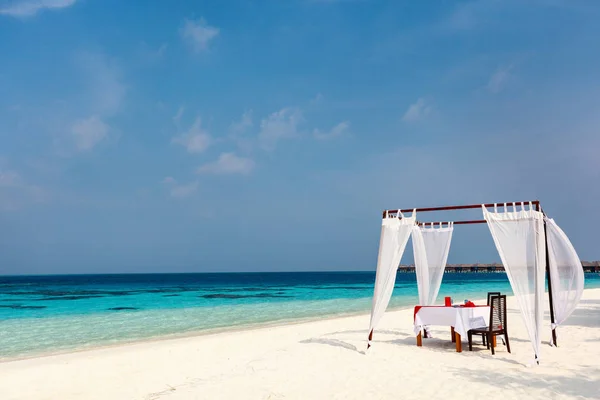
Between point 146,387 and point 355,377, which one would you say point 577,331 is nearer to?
point 355,377

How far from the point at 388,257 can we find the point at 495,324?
1982mm

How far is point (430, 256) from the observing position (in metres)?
9.34

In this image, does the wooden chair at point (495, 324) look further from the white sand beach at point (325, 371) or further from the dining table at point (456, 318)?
the white sand beach at point (325, 371)

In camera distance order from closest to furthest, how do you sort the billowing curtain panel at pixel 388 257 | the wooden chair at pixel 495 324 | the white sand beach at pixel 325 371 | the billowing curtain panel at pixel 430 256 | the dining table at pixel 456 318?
the white sand beach at pixel 325 371 < the wooden chair at pixel 495 324 < the dining table at pixel 456 318 < the billowing curtain panel at pixel 388 257 < the billowing curtain panel at pixel 430 256

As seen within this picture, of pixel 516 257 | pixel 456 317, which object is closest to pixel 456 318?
pixel 456 317

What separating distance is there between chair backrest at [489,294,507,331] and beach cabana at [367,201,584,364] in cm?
33

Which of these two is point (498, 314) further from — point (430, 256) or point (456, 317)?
point (430, 256)

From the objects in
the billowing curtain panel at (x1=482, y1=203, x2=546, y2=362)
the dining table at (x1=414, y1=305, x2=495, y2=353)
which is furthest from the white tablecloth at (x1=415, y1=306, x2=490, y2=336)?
the billowing curtain panel at (x1=482, y1=203, x2=546, y2=362)

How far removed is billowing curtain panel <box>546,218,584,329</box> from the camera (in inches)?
303

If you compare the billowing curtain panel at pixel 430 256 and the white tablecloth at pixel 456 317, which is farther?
the billowing curtain panel at pixel 430 256

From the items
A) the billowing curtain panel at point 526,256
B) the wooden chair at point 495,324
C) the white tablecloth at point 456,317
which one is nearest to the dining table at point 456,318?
the white tablecloth at point 456,317

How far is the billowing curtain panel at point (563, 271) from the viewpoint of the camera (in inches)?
303

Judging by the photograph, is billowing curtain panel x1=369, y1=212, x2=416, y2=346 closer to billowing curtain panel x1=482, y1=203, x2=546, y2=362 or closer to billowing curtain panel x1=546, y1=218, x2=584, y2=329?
billowing curtain panel x1=482, y1=203, x2=546, y2=362

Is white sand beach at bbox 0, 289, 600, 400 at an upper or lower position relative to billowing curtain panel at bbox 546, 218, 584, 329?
lower
